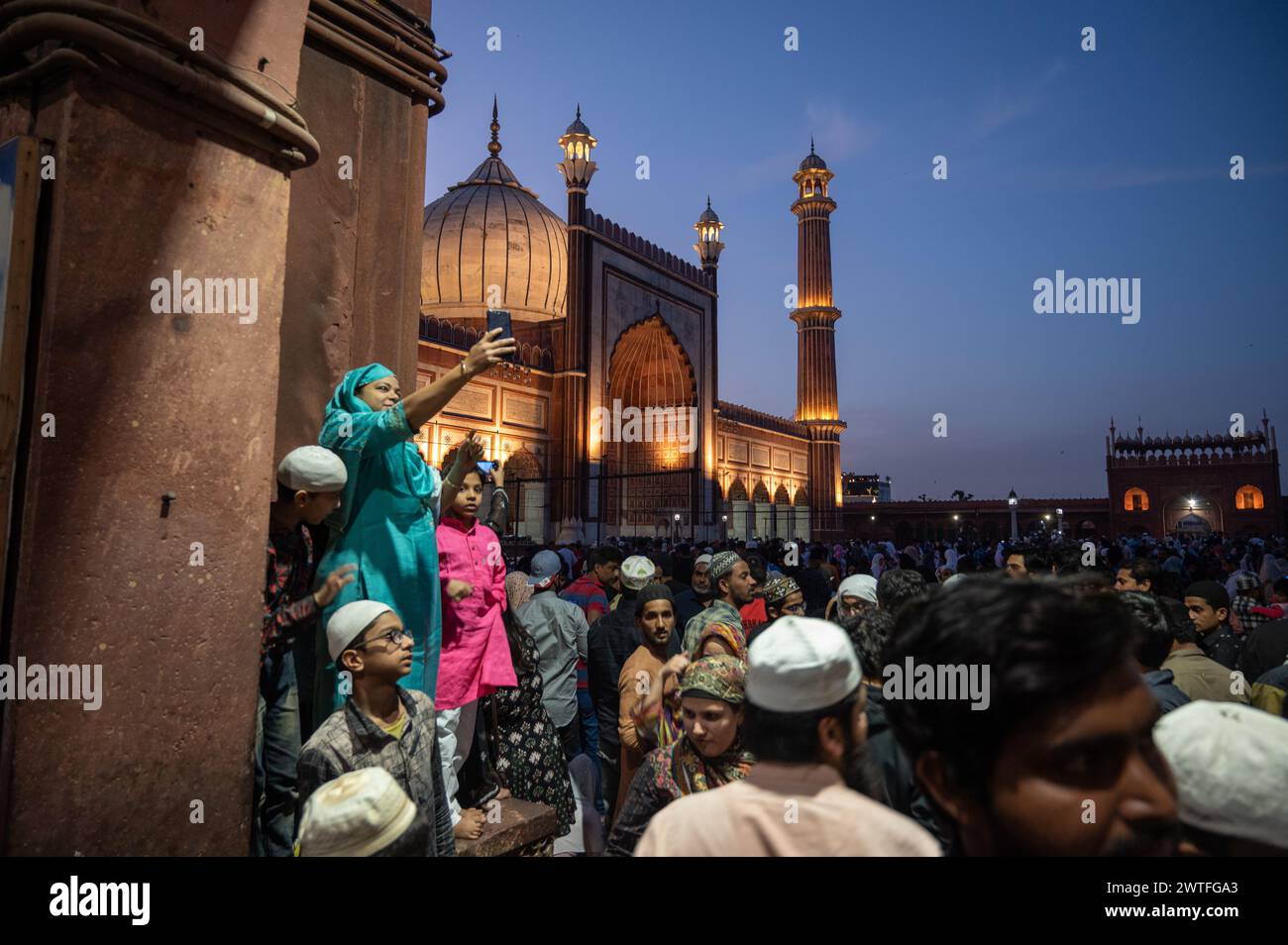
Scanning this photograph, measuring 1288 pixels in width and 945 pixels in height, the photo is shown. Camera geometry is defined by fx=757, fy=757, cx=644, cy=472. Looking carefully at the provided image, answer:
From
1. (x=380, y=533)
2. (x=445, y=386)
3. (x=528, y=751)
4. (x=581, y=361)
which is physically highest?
(x=581, y=361)

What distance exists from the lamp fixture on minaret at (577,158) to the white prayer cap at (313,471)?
17.4 m

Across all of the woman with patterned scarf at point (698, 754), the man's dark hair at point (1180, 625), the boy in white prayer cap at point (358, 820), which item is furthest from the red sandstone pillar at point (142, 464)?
the man's dark hair at point (1180, 625)

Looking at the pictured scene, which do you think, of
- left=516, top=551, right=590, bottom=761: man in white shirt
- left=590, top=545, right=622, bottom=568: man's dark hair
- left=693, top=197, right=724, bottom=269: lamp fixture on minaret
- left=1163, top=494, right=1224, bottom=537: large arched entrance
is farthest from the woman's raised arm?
left=1163, top=494, right=1224, bottom=537: large arched entrance

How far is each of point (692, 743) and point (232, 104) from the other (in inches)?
80.4

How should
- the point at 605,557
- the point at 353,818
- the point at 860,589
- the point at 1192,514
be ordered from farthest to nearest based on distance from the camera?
the point at 1192,514, the point at 605,557, the point at 860,589, the point at 353,818

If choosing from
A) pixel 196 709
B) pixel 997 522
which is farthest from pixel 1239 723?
pixel 997 522

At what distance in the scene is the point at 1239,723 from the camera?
3.42 ft

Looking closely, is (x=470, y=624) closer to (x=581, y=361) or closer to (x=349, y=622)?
(x=349, y=622)

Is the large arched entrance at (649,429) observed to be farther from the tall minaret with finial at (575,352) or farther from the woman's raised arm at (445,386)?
the woman's raised arm at (445,386)

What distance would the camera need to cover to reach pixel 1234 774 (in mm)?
1011

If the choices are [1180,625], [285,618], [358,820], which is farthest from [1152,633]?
[285,618]

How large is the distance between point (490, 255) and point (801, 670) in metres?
18.0

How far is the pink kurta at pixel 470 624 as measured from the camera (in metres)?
2.53
